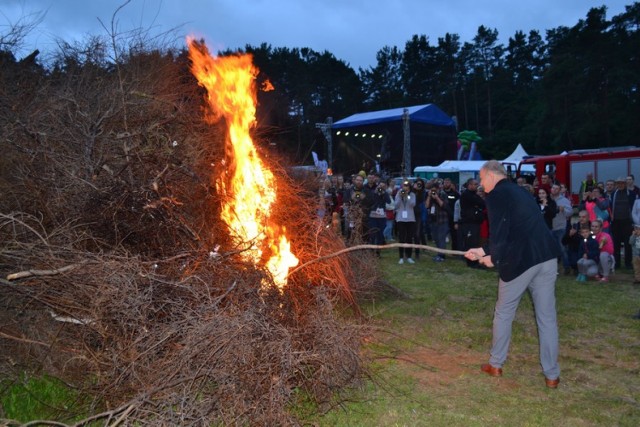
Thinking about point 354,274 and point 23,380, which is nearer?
point 23,380

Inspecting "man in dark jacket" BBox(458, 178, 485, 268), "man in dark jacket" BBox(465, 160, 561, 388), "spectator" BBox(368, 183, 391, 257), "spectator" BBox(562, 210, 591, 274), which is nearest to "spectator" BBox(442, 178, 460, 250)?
"man in dark jacket" BBox(458, 178, 485, 268)

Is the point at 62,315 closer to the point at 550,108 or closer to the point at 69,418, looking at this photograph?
the point at 69,418

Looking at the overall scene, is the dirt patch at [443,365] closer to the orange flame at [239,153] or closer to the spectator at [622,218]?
the orange flame at [239,153]

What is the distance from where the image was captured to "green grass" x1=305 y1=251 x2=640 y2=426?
3.96 metres

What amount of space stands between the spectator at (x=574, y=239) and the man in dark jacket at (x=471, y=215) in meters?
1.67

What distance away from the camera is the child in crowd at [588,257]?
9.12 metres

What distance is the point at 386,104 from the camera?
70812 mm

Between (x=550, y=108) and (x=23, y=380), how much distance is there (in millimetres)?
50363

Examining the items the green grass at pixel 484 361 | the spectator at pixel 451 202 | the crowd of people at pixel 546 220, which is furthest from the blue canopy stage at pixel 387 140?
the green grass at pixel 484 361

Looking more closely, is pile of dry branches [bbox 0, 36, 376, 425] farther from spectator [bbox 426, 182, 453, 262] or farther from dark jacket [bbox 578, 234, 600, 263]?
spectator [bbox 426, 182, 453, 262]

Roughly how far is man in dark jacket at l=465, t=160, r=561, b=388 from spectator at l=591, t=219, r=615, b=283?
5.40 meters

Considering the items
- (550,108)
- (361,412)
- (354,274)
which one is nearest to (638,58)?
(550,108)

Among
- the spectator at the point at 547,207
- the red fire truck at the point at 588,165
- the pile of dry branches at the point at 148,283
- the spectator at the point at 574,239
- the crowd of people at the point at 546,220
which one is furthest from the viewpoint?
the red fire truck at the point at 588,165

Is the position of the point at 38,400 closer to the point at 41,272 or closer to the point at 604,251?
the point at 41,272
